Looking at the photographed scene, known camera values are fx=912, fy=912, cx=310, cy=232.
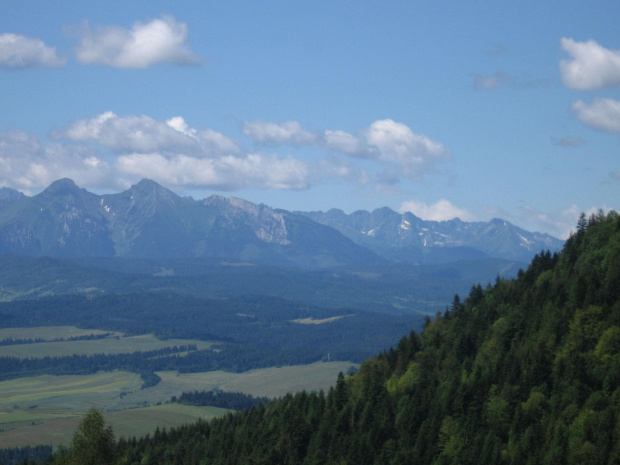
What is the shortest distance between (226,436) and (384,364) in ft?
87.7

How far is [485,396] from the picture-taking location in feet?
364

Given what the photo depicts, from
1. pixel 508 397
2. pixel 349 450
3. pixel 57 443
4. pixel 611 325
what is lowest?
pixel 57 443

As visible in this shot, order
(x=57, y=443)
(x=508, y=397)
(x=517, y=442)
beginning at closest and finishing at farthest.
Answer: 1. (x=517, y=442)
2. (x=508, y=397)
3. (x=57, y=443)

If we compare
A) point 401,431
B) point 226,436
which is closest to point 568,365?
point 401,431

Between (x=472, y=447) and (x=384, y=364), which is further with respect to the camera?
(x=384, y=364)

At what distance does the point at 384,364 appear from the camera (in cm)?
14112

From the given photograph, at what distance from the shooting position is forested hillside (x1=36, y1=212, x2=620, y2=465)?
9875cm

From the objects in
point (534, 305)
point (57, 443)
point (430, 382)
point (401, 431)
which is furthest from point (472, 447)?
point (57, 443)

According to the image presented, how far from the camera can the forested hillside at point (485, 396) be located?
98.8m

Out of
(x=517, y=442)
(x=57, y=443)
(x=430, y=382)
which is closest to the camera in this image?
(x=517, y=442)

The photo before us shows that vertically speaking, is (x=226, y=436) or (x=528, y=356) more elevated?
(x=528, y=356)

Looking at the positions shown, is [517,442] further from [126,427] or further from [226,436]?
[126,427]

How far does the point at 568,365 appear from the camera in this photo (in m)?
108

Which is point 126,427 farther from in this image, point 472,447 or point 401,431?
point 472,447
